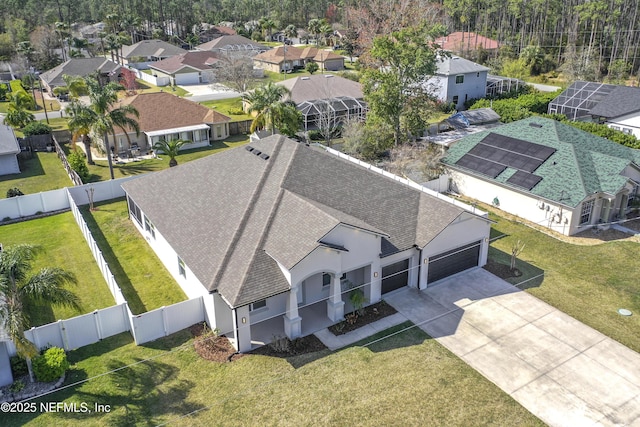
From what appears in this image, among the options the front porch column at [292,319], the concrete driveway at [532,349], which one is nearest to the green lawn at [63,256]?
the front porch column at [292,319]

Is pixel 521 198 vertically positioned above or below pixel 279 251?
below

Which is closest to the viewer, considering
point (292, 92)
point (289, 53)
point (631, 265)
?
point (631, 265)

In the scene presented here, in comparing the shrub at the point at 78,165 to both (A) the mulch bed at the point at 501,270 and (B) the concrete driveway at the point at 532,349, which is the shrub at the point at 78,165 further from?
(A) the mulch bed at the point at 501,270

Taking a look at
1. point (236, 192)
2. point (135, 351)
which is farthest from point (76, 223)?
point (135, 351)

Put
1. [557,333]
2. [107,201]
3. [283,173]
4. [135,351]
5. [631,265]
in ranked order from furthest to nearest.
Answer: [107,201], [631,265], [283,173], [557,333], [135,351]

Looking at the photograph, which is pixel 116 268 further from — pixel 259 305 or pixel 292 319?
pixel 292 319

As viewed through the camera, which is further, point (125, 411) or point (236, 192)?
point (236, 192)

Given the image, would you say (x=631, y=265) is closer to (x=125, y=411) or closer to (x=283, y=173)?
(x=283, y=173)
